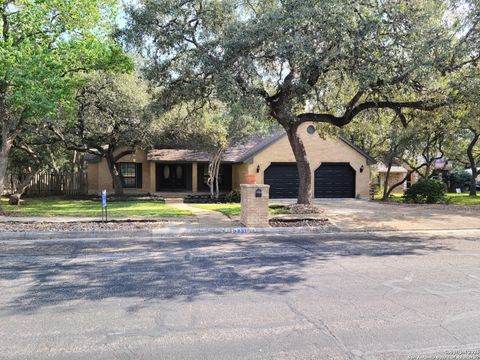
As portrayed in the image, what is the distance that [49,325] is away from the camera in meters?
4.68

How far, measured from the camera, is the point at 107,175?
1099 inches

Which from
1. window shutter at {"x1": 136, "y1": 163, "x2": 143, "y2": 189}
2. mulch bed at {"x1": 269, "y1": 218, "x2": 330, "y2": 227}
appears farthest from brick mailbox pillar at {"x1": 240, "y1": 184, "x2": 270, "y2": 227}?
window shutter at {"x1": 136, "y1": 163, "x2": 143, "y2": 189}

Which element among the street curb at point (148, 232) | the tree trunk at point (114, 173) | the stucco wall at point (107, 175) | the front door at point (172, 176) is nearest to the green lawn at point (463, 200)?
the street curb at point (148, 232)

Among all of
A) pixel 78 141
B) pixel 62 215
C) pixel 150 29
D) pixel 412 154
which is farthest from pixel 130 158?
pixel 412 154

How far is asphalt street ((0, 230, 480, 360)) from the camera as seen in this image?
413cm

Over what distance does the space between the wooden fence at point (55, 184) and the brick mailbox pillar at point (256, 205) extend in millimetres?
18218

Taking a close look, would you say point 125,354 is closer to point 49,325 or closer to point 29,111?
point 49,325

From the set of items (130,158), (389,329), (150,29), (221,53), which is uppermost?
(150,29)

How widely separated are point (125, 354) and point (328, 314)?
248cm

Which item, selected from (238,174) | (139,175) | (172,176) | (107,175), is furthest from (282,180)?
(107,175)

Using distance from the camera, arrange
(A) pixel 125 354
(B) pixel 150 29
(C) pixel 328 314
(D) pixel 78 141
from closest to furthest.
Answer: (A) pixel 125 354, (C) pixel 328 314, (B) pixel 150 29, (D) pixel 78 141

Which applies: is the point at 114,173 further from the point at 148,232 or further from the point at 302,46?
the point at 302,46

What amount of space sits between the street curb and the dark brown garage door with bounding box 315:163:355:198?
42.8 ft

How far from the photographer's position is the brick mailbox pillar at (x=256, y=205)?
1300 cm
